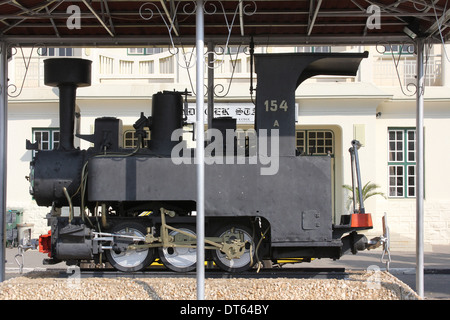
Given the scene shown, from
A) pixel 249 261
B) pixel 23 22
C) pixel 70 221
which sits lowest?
pixel 249 261

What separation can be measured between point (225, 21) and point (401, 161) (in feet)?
43.0

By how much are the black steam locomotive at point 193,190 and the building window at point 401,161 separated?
12.7 metres

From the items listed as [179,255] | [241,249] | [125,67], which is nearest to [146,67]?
[125,67]

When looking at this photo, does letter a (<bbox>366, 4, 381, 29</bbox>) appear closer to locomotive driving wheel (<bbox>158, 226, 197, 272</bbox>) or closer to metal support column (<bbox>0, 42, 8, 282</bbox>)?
locomotive driving wheel (<bbox>158, 226, 197, 272</bbox>)

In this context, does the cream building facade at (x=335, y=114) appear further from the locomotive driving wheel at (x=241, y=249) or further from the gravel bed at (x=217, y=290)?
the gravel bed at (x=217, y=290)

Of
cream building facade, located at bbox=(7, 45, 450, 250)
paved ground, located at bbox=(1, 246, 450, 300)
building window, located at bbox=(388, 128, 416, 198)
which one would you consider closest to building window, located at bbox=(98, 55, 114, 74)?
cream building facade, located at bbox=(7, 45, 450, 250)

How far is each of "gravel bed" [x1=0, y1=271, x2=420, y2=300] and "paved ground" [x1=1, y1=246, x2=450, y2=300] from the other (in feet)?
7.24

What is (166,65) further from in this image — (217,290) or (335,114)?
(217,290)

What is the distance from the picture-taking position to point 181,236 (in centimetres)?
844

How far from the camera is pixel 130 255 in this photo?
28.0 ft

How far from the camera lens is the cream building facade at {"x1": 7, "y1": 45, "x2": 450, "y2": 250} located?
20.1 m

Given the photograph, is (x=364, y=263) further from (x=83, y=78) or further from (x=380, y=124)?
(x=83, y=78)

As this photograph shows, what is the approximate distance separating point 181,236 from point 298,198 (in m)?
1.70
